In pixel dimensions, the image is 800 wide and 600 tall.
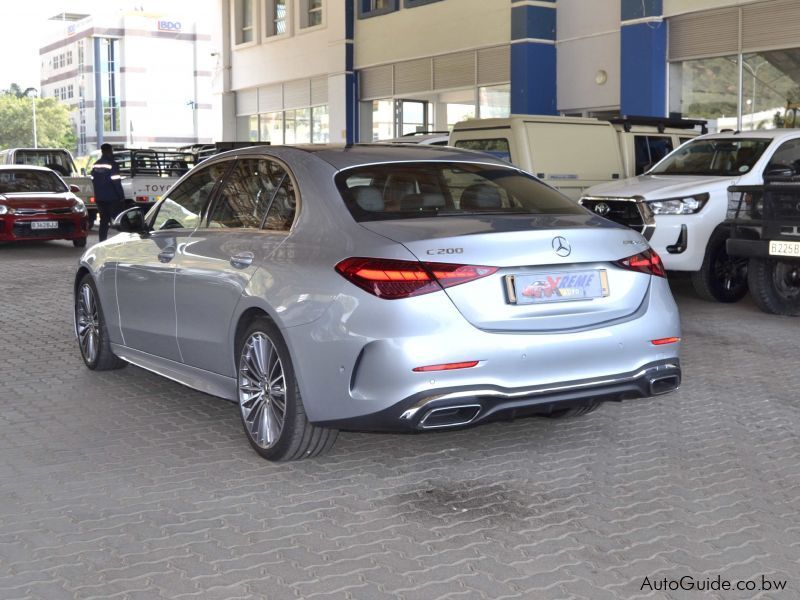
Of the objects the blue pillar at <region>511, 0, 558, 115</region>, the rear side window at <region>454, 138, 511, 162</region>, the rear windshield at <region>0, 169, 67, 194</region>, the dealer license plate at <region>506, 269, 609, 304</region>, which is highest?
the blue pillar at <region>511, 0, 558, 115</region>

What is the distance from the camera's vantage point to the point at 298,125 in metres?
34.8

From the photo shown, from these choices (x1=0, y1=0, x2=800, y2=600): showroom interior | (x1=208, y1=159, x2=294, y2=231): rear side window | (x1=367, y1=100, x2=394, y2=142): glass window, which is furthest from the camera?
(x1=367, y1=100, x2=394, y2=142): glass window

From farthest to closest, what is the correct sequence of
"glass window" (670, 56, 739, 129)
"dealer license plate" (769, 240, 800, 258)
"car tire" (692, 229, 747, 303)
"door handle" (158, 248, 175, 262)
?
"glass window" (670, 56, 739, 129), "car tire" (692, 229, 747, 303), "dealer license plate" (769, 240, 800, 258), "door handle" (158, 248, 175, 262)

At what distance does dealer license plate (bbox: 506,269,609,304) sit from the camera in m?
4.82

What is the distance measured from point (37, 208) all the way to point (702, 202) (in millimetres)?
12117

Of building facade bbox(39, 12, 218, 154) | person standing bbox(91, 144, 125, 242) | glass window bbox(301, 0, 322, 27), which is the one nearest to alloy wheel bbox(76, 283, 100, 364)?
person standing bbox(91, 144, 125, 242)

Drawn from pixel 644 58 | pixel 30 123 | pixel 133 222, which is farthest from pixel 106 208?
pixel 30 123

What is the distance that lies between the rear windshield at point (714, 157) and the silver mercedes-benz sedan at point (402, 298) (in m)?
6.67

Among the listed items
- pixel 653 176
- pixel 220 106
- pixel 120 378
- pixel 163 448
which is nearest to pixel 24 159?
pixel 220 106

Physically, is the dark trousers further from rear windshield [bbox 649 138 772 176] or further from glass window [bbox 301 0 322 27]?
glass window [bbox 301 0 322 27]

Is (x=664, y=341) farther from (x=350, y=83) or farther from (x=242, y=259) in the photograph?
(x=350, y=83)

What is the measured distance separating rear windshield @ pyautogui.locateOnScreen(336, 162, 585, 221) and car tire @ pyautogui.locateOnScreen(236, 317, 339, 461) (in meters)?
0.77

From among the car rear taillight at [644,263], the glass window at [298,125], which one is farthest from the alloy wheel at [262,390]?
the glass window at [298,125]

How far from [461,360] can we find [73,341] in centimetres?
547
